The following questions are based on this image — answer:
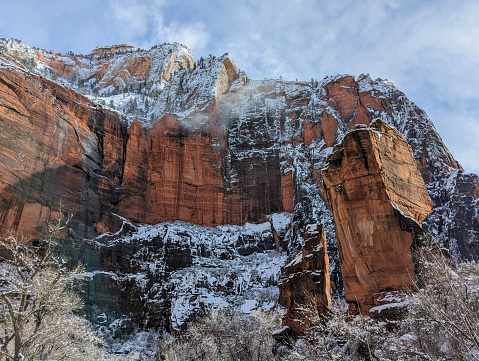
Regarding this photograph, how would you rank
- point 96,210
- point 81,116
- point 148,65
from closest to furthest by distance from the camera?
point 96,210
point 81,116
point 148,65

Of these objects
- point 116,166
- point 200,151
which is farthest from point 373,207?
point 200,151

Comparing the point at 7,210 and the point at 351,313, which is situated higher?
the point at 7,210

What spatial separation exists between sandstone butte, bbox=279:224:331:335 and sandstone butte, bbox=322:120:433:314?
9.75 ft

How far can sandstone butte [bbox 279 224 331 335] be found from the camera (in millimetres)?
27141

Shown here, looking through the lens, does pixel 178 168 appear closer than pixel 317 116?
Yes

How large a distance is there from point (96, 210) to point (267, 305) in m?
31.6

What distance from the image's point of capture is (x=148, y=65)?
126062mm

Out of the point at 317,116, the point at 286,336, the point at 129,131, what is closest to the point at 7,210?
the point at 129,131

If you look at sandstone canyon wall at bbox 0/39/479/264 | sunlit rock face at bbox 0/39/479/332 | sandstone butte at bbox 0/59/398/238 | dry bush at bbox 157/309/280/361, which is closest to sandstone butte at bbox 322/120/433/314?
dry bush at bbox 157/309/280/361

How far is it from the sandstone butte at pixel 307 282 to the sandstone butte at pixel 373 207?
297 cm

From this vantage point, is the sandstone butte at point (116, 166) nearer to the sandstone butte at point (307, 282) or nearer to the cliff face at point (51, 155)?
the cliff face at point (51, 155)

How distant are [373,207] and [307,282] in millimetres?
7839

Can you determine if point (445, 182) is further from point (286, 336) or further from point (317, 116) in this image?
point (286, 336)

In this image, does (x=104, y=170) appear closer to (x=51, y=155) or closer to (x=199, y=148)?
(x=51, y=155)
